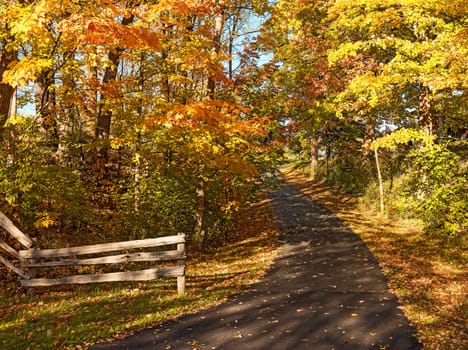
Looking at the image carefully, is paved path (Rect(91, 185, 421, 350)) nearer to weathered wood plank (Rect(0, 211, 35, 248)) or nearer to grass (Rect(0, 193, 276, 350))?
grass (Rect(0, 193, 276, 350))

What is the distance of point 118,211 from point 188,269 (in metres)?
3.25

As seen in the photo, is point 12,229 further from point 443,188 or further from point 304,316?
point 443,188

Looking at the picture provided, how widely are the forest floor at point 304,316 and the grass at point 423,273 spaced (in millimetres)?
349

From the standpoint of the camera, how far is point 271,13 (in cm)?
1548

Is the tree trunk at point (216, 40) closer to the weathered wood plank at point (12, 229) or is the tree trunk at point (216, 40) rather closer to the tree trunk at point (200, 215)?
the tree trunk at point (200, 215)

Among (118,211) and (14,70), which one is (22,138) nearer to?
(14,70)

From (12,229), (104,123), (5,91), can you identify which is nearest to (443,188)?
(12,229)

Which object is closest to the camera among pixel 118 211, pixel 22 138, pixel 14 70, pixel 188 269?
pixel 14 70

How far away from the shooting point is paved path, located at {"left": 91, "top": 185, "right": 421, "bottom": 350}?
6.18m

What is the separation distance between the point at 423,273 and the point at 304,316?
544 cm

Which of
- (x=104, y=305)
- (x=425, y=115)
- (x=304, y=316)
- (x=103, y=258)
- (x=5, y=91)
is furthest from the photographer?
(x=425, y=115)

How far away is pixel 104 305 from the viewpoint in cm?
849

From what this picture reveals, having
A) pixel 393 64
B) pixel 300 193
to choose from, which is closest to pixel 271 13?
pixel 393 64

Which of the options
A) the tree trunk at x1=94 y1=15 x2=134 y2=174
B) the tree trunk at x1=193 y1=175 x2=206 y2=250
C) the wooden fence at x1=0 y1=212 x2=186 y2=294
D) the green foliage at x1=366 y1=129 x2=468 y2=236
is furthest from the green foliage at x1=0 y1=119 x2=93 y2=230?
the green foliage at x1=366 y1=129 x2=468 y2=236
